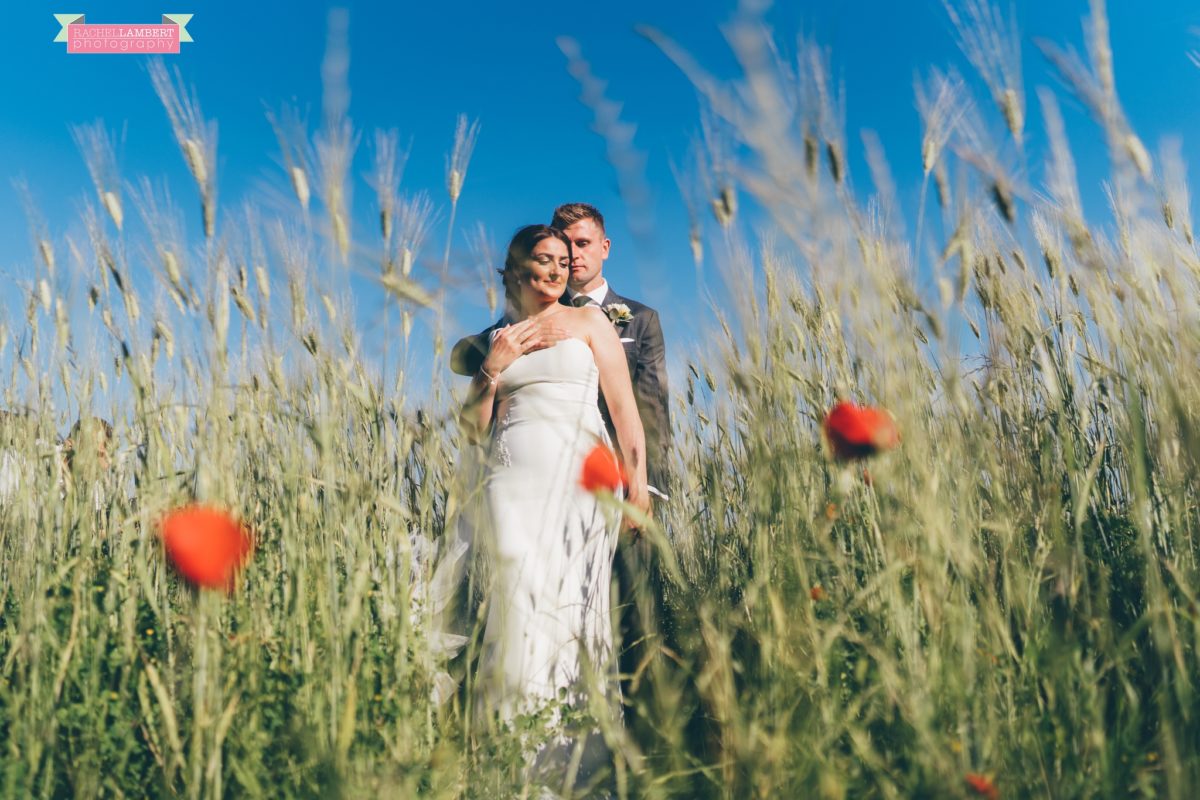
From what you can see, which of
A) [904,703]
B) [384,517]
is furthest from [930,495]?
[384,517]

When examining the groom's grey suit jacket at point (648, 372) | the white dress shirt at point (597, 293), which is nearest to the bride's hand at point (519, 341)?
the groom's grey suit jacket at point (648, 372)

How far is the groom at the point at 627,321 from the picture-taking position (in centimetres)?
283

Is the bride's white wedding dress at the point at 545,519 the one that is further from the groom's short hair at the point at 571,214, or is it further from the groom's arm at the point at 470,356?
the groom's short hair at the point at 571,214

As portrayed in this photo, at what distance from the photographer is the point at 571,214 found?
3090 millimetres

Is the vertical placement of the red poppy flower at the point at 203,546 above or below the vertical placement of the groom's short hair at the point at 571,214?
below

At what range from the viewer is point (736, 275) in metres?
1.38

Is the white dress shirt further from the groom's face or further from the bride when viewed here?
the bride

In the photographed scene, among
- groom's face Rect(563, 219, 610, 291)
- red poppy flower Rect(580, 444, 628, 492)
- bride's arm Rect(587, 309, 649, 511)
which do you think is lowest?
red poppy flower Rect(580, 444, 628, 492)

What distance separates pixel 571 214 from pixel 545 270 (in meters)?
0.73

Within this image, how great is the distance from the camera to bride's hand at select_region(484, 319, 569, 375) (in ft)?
7.53

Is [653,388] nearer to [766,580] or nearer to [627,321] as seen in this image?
[627,321]

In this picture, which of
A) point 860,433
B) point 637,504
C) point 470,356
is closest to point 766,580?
point 860,433

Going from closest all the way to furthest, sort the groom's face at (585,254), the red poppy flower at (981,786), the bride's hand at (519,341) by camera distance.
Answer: the red poppy flower at (981,786), the bride's hand at (519,341), the groom's face at (585,254)

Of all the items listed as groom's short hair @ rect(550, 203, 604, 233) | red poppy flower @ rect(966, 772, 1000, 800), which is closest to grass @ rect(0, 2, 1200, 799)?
red poppy flower @ rect(966, 772, 1000, 800)
